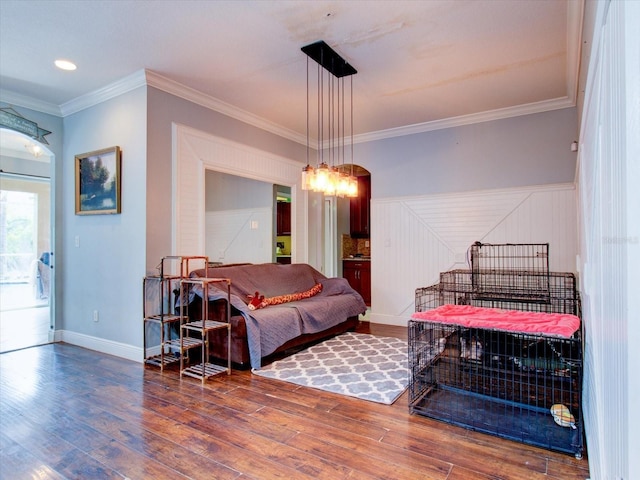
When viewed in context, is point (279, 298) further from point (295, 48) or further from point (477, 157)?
point (477, 157)

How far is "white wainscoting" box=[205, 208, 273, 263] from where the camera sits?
15.7 feet

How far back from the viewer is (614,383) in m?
0.98

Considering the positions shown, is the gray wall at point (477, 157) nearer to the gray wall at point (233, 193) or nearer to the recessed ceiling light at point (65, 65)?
the gray wall at point (233, 193)

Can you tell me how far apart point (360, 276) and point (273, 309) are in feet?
11.4

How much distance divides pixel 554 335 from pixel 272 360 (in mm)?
2484

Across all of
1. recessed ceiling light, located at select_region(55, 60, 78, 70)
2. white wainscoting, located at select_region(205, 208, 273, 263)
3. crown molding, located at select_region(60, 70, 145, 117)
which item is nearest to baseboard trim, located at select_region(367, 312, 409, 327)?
white wainscoting, located at select_region(205, 208, 273, 263)

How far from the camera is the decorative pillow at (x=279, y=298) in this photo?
3.83 meters

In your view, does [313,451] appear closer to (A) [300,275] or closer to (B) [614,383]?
(B) [614,383]

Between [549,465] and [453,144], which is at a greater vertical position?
[453,144]

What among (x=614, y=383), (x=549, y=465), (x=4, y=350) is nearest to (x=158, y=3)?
(x=614, y=383)

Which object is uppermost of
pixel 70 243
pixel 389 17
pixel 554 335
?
pixel 389 17

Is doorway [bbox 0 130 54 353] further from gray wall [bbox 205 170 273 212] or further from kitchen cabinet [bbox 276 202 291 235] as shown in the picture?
kitchen cabinet [bbox 276 202 291 235]

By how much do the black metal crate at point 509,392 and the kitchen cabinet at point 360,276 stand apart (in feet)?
12.7

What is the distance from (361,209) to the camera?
7.23m
